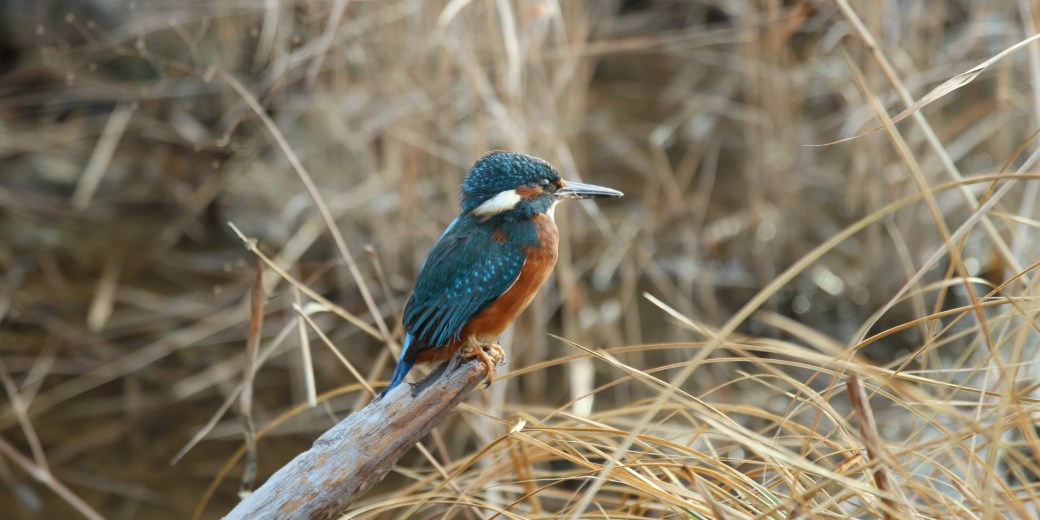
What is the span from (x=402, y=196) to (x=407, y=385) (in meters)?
2.66

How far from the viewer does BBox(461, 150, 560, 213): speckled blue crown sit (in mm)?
2750

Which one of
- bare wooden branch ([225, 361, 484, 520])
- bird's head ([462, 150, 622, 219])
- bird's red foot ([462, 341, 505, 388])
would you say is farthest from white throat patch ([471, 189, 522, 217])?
bare wooden branch ([225, 361, 484, 520])

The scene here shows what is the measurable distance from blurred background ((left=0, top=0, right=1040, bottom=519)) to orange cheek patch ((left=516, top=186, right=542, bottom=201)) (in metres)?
0.75

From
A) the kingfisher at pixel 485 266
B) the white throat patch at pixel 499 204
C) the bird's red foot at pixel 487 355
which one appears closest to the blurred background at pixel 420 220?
the bird's red foot at pixel 487 355

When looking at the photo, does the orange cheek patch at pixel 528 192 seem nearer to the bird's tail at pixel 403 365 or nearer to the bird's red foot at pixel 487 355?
the bird's red foot at pixel 487 355

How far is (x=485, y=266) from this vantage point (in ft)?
8.30

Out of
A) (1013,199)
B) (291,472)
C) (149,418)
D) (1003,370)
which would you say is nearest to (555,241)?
(291,472)

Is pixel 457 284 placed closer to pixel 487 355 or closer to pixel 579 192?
pixel 487 355

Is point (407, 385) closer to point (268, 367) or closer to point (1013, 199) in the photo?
point (268, 367)

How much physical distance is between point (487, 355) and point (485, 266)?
259 millimetres

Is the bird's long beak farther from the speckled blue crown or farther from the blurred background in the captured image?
the blurred background

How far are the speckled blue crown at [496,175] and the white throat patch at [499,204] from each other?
0.02m

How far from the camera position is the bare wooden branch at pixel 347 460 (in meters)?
1.98

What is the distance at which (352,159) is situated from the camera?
5477 millimetres
